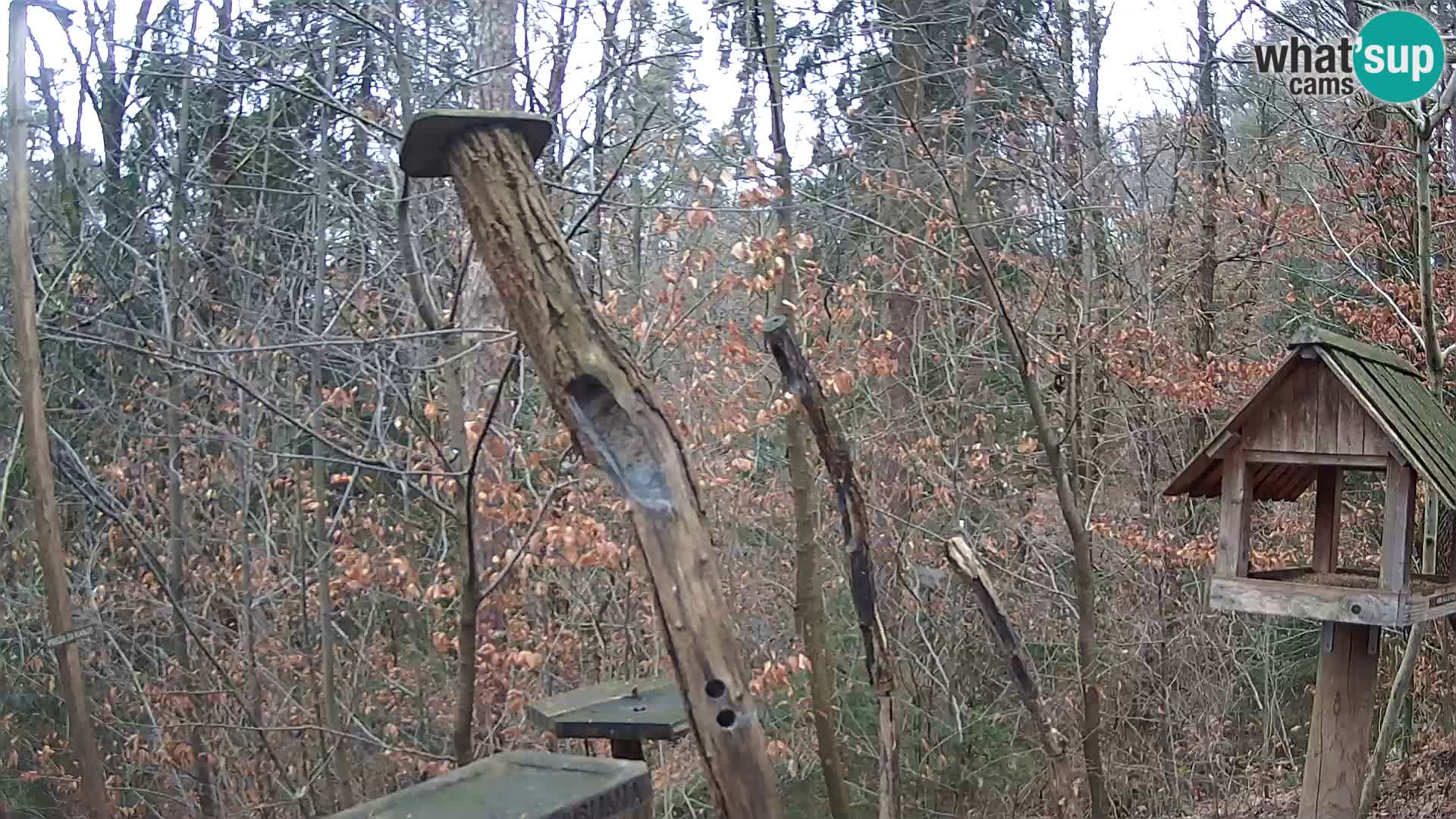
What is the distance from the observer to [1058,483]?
5.91 metres

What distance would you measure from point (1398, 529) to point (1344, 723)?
29.9 inches

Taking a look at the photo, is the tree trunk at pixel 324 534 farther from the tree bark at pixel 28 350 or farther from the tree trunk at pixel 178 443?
the tree bark at pixel 28 350

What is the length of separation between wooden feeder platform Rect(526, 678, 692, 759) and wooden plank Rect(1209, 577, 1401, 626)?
1776 millimetres

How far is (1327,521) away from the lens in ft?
12.9

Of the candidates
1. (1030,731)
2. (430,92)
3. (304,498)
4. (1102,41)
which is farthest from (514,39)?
(1030,731)

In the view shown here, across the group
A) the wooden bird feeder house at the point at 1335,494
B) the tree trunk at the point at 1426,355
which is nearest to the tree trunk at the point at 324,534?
the wooden bird feeder house at the point at 1335,494

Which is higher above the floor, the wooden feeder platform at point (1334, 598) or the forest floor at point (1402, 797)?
the wooden feeder platform at point (1334, 598)

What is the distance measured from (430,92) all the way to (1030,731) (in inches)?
234

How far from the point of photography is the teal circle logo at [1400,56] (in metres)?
5.15

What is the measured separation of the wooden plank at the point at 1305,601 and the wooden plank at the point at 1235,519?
0.05m

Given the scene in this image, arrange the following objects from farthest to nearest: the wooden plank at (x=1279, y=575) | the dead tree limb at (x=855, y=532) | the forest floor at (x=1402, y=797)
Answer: the forest floor at (x=1402, y=797) < the dead tree limb at (x=855, y=532) < the wooden plank at (x=1279, y=575)

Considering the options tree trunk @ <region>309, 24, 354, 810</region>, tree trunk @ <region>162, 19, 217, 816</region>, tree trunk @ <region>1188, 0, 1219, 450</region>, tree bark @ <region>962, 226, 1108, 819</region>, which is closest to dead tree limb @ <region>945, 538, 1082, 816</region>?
tree bark @ <region>962, 226, 1108, 819</region>

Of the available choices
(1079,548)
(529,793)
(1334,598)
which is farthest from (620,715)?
(1079,548)

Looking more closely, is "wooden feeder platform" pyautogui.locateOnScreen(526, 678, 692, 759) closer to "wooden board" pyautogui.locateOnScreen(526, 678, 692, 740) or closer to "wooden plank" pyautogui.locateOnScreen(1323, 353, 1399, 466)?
"wooden board" pyautogui.locateOnScreen(526, 678, 692, 740)
